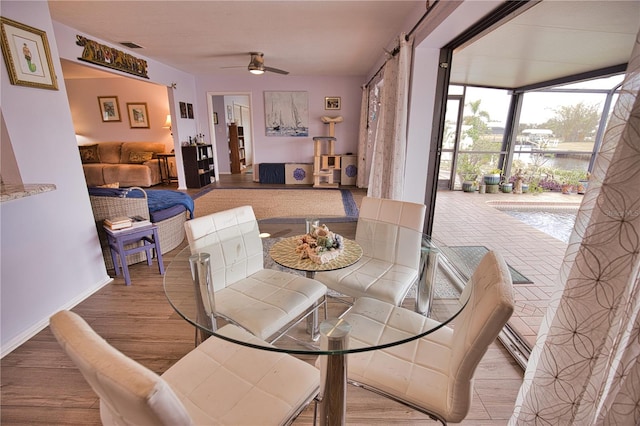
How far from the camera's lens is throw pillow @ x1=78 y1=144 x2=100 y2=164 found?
6.36m

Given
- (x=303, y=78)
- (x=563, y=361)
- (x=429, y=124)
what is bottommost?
(x=563, y=361)

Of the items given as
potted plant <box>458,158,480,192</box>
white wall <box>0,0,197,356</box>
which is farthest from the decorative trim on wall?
potted plant <box>458,158,480,192</box>

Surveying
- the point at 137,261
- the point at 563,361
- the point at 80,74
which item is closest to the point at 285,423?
the point at 563,361

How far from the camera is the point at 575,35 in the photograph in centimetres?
269

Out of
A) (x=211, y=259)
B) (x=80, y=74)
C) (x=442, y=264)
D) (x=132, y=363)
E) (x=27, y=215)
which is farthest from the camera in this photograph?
(x=80, y=74)

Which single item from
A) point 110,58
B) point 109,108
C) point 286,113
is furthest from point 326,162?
point 109,108

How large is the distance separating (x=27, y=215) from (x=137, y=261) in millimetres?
1124

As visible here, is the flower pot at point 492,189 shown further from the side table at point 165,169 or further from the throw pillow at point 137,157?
the throw pillow at point 137,157

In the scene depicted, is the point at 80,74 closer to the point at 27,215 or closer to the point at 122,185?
the point at 122,185

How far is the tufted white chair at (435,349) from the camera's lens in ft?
2.74

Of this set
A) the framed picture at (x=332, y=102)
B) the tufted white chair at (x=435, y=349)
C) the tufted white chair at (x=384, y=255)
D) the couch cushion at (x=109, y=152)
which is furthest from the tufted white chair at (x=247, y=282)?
the couch cushion at (x=109, y=152)

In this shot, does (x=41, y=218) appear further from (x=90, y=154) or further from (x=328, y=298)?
(x=90, y=154)

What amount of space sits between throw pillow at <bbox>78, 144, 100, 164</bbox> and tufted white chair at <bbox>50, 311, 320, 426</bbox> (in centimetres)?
720

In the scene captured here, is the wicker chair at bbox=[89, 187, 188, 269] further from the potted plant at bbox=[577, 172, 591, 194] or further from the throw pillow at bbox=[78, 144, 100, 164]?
the throw pillow at bbox=[78, 144, 100, 164]
